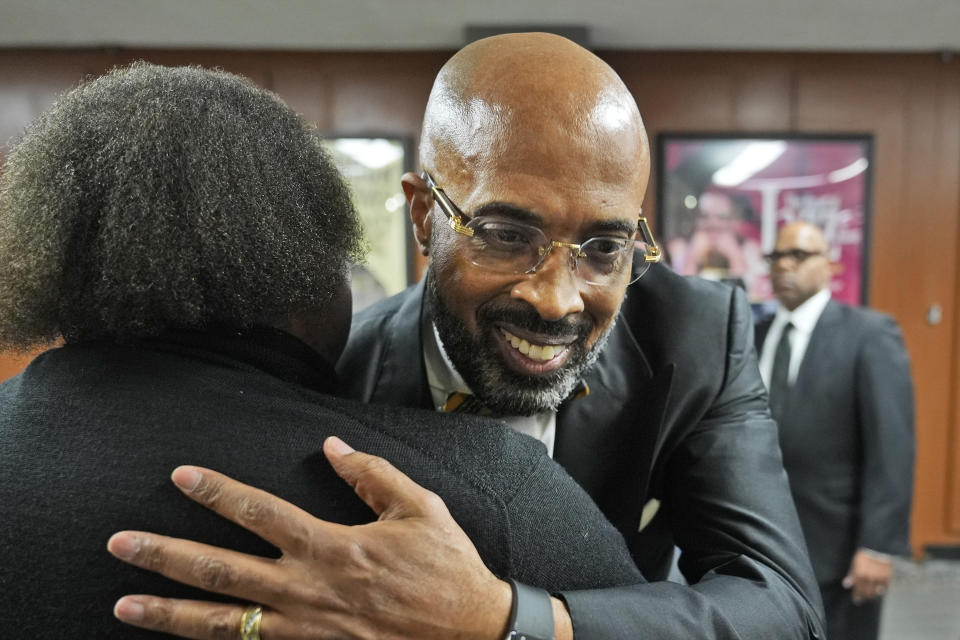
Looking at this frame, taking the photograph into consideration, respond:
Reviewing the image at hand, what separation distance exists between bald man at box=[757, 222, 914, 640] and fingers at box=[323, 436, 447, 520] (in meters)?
2.43

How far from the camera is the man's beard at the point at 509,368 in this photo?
112 cm

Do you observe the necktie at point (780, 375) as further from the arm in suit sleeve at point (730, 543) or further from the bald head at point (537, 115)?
the bald head at point (537, 115)

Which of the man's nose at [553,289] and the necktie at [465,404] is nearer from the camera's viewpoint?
the man's nose at [553,289]

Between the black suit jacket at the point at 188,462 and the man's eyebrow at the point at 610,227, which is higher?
the man's eyebrow at the point at 610,227

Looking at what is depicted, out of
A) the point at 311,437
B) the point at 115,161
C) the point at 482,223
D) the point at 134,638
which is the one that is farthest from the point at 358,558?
the point at 482,223

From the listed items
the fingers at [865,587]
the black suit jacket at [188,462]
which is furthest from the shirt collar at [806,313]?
the black suit jacket at [188,462]

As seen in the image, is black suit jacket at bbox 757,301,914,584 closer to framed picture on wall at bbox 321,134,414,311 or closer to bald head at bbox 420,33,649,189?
bald head at bbox 420,33,649,189

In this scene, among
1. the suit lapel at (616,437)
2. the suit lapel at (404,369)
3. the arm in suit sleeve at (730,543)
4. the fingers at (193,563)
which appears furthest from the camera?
the suit lapel at (404,369)

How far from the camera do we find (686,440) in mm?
1251

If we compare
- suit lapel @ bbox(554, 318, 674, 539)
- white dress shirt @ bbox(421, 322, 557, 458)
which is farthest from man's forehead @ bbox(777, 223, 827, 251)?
white dress shirt @ bbox(421, 322, 557, 458)

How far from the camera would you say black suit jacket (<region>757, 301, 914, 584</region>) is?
2664 millimetres

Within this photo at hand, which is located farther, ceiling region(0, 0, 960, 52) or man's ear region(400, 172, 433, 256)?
ceiling region(0, 0, 960, 52)

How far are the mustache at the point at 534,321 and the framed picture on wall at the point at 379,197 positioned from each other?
13.1ft

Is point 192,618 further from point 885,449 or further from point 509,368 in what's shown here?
point 885,449
